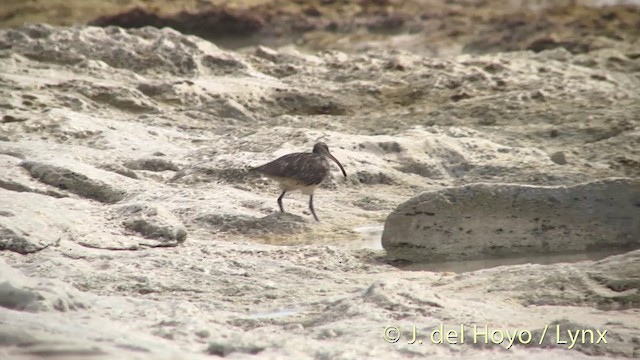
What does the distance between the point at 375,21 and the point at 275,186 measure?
966 centimetres

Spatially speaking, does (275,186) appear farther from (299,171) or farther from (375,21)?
(375,21)

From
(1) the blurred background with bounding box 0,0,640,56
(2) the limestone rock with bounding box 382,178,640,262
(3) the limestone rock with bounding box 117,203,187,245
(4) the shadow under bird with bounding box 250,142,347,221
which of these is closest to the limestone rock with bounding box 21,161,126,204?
(3) the limestone rock with bounding box 117,203,187,245

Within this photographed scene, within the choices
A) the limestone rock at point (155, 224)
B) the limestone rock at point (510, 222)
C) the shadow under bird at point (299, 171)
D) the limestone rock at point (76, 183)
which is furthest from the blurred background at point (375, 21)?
the limestone rock at point (155, 224)

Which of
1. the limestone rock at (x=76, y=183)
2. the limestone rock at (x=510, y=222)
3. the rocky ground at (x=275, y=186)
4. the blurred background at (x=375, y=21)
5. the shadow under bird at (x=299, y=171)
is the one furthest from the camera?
the blurred background at (x=375, y=21)

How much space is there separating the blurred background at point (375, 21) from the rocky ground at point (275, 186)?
165 millimetres

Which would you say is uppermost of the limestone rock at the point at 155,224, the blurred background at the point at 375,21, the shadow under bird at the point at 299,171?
the blurred background at the point at 375,21

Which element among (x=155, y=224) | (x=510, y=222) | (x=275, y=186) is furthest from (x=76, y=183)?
(x=510, y=222)

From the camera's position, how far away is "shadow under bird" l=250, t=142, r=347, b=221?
31.8 ft

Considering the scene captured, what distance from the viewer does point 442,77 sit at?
14.4 m

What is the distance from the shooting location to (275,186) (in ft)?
34.7

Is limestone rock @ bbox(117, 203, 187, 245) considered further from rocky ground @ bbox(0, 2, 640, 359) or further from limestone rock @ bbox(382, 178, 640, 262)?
limestone rock @ bbox(382, 178, 640, 262)

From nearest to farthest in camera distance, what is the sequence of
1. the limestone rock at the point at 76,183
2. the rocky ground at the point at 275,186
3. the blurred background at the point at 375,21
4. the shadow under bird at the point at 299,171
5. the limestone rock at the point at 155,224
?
1. the rocky ground at the point at 275,186
2. the limestone rock at the point at 155,224
3. the limestone rock at the point at 76,183
4. the shadow under bird at the point at 299,171
5. the blurred background at the point at 375,21

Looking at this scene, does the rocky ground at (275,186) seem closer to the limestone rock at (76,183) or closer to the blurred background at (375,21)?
the limestone rock at (76,183)

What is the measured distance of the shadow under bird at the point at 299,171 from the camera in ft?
31.8
